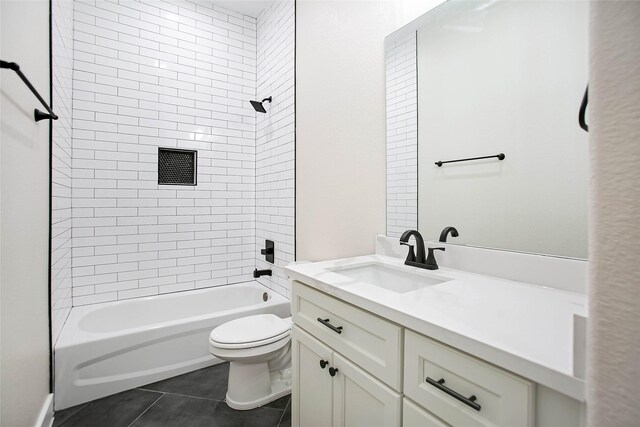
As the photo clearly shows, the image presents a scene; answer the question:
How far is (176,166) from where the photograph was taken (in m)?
2.68

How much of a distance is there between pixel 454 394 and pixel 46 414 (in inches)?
80.2

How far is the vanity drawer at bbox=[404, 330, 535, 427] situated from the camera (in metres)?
0.59

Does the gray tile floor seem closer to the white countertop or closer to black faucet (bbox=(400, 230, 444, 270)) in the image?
the white countertop

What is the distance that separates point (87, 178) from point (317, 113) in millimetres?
1921

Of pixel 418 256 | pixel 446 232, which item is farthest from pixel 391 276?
pixel 446 232

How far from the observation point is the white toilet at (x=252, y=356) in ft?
5.49

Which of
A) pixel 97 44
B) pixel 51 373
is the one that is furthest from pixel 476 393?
pixel 97 44

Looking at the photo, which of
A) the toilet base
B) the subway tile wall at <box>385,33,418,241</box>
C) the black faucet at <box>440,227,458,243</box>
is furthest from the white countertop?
the toilet base

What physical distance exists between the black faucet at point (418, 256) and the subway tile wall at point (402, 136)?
0.69 feet

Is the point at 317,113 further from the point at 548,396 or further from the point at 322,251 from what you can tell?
the point at 548,396

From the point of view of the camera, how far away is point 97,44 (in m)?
2.35

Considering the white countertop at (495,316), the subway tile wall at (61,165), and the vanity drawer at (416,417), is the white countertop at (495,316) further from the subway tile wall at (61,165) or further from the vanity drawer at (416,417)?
the subway tile wall at (61,165)

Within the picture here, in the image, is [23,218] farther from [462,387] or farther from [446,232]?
[446,232]

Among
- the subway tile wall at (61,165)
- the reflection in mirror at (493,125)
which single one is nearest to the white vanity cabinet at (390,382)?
the reflection in mirror at (493,125)
